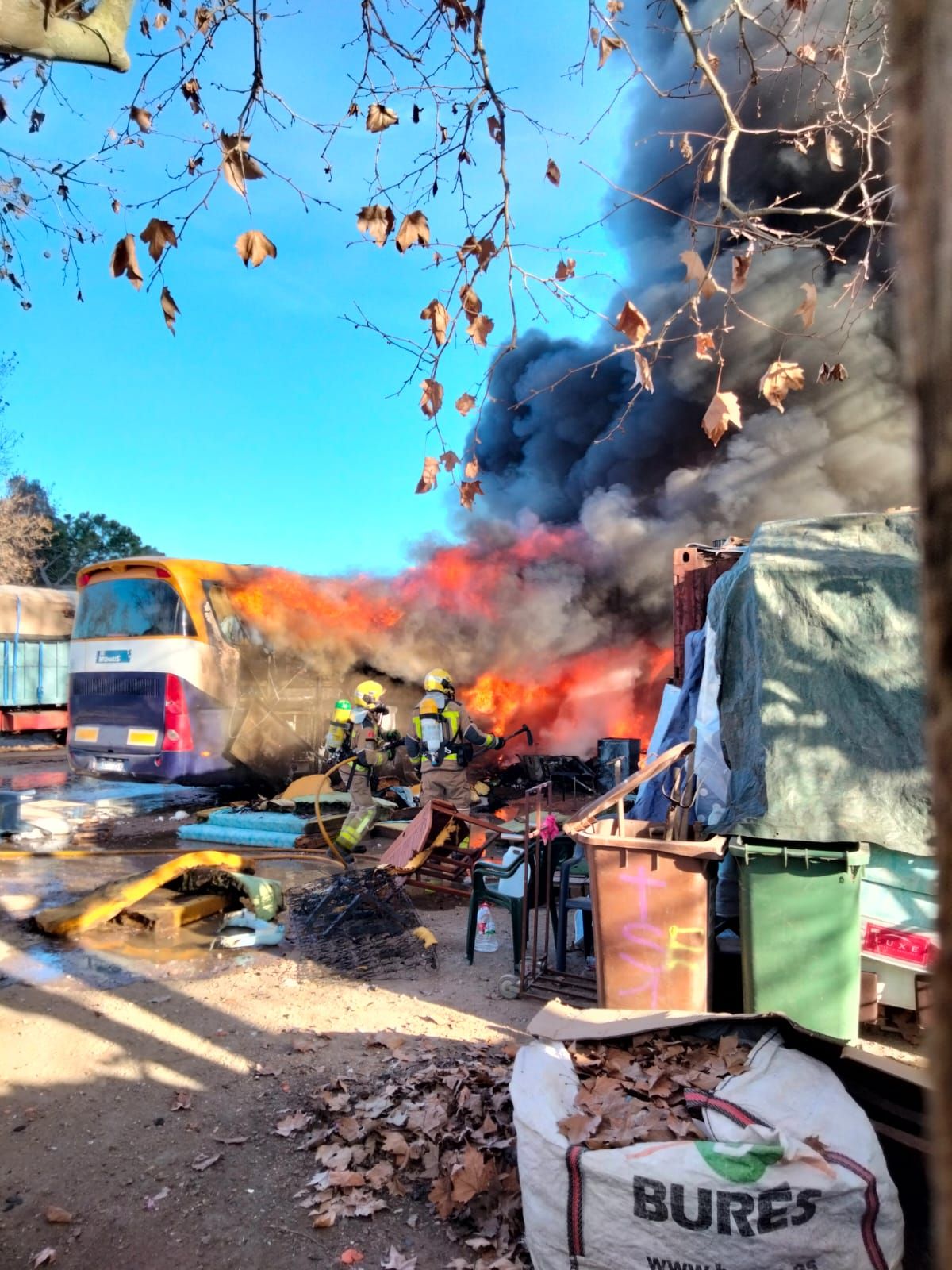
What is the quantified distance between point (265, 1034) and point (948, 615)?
4.83m

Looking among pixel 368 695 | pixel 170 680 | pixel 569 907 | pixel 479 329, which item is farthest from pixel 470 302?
pixel 170 680

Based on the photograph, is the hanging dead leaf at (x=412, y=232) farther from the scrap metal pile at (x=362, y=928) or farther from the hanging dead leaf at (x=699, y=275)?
the scrap metal pile at (x=362, y=928)

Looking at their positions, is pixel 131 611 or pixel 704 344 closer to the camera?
pixel 704 344

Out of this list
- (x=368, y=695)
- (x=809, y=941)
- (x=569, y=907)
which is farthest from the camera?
(x=368, y=695)

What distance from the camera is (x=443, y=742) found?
Result: 27.2 ft

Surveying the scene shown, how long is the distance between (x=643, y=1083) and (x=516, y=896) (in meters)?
2.69

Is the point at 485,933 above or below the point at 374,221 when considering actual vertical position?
below

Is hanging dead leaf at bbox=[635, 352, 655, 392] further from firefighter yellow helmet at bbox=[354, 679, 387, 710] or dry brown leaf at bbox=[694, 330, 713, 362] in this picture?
firefighter yellow helmet at bbox=[354, 679, 387, 710]

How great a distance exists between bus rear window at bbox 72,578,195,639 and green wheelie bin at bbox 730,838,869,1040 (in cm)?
762

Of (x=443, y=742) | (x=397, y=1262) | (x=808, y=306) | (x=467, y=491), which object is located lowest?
(x=397, y=1262)

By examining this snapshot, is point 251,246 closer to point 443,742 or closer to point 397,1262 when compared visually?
point 397,1262

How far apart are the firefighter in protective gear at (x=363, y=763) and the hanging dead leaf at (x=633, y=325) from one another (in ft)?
20.7

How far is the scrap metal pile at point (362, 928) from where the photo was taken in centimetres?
576

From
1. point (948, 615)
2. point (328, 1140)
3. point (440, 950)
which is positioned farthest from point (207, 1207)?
point (948, 615)
